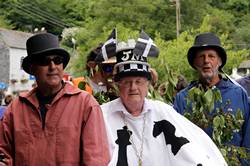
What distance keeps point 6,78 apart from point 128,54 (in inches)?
1718

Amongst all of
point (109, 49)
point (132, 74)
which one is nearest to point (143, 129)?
point (132, 74)

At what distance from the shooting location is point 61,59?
12.9ft

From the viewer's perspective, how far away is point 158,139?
13.5ft

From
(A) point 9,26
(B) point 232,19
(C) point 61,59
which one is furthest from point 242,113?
(A) point 9,26

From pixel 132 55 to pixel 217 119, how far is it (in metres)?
0.93

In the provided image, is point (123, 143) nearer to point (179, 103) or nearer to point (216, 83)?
point (179, 103)

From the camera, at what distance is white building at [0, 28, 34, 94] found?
46.4 meters

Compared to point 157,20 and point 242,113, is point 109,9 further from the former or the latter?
point 242,113

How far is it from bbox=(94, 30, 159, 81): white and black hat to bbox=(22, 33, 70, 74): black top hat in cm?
40

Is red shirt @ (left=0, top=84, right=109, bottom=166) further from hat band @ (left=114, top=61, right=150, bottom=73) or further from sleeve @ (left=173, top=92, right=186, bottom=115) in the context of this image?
sleeve @ (left=173, top=92, right=186, bottom=115)

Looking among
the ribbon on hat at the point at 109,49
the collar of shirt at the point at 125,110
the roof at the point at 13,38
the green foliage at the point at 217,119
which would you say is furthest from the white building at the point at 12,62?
the collar of shirt at the point at 125,110

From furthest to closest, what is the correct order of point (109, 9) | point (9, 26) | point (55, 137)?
point (9, 26) → point (109, 9) → point (55, 137)

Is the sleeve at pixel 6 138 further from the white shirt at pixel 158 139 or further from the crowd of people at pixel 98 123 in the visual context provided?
the white shirt at pixel 158 139

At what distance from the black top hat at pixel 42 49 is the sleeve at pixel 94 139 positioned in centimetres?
38
